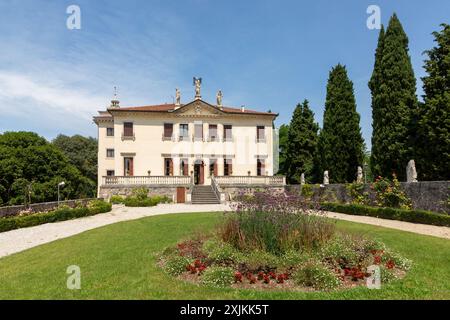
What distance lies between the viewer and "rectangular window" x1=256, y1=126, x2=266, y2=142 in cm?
3434

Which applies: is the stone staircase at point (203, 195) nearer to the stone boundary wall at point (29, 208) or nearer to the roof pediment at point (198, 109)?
the roof pediment at point (198, 109)

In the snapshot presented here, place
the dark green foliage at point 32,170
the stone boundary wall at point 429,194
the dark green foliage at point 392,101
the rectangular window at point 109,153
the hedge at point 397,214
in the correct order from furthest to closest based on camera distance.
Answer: the rectangular window at point 109,153
the dark green foliage at point 32,170
the dark green foliage at point 392,101
the stone boundary wall at point 429,194
the hedge at point 397,214

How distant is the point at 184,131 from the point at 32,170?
14642 mm

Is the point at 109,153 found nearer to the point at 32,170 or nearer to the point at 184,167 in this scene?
the point at 32,170

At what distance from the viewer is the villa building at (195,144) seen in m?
31.8

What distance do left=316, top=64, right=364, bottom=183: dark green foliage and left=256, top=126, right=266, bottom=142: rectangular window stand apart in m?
7.29

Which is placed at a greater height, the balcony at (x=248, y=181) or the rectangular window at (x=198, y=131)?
the rectangular window at (x=198, y=131)

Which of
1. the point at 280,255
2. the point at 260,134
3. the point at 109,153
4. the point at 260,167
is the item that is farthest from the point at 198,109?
the point at 280,255

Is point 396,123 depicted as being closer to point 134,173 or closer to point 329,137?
point 329,137

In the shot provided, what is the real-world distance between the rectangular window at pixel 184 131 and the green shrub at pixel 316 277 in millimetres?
28329

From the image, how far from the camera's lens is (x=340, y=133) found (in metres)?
27.2

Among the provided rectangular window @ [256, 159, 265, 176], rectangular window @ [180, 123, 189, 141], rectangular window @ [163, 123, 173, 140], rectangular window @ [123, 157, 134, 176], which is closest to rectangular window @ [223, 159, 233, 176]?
rectangular window @ [256, 159, 265, 176]

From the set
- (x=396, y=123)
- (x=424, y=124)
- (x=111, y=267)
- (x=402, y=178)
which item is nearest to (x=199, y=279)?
(x=111, y=267)

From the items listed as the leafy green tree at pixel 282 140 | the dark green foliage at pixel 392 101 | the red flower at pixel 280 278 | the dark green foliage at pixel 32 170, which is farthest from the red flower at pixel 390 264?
the leafy green tree at pixel 282 140
